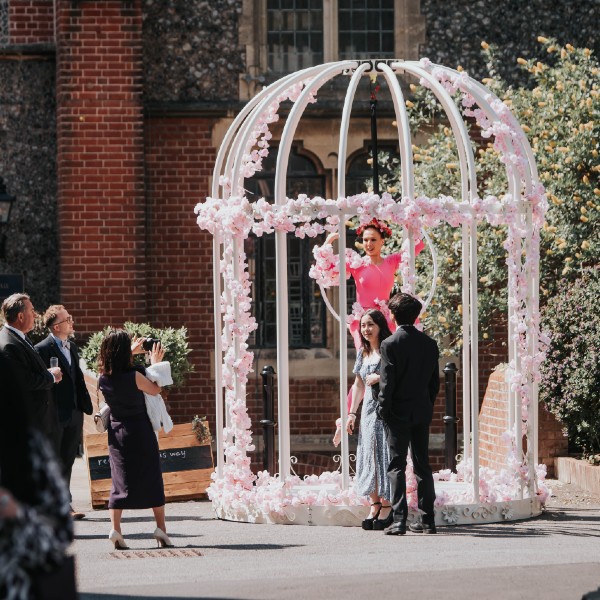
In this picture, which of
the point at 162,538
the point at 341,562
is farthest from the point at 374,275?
the point at 341,562

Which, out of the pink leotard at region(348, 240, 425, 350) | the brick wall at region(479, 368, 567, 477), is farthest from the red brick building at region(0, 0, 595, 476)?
the pink leotard at region(348, 240, 425, 350)

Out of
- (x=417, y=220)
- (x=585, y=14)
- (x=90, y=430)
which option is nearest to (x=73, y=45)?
(x=90, y=430)

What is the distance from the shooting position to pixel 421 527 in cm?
949

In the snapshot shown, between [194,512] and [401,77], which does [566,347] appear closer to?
[194,512]

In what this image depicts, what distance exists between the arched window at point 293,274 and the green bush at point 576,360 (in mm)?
4402

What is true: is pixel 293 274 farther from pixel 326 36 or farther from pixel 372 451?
pixel 372 451

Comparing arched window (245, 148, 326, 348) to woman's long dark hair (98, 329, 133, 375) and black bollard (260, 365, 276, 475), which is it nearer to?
black bollard (260, 365, 276, 475)

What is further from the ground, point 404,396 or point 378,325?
point 378,325

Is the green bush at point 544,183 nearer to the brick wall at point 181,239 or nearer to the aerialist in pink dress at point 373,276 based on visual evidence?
the brick wall at point 181,239

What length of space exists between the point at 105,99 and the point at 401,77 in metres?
3.56

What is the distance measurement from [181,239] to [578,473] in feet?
19.1

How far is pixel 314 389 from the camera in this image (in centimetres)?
1609

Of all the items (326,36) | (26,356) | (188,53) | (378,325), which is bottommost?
(26,356)

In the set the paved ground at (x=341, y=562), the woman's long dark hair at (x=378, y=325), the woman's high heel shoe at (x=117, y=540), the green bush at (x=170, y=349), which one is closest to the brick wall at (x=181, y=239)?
the green bush at (x=170, y=349)
